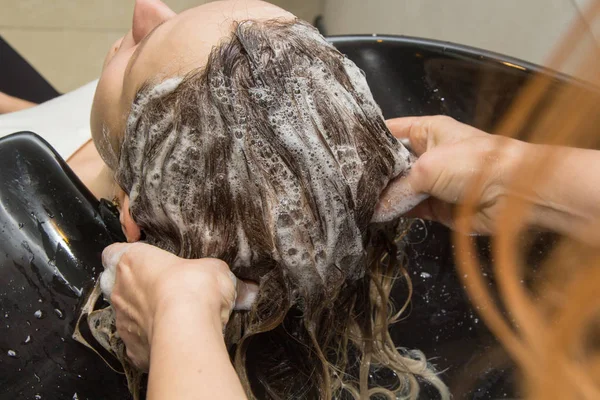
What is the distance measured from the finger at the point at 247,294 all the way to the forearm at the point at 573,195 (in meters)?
0.33

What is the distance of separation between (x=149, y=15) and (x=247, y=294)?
0.36m

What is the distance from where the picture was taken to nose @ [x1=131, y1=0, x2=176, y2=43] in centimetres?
66

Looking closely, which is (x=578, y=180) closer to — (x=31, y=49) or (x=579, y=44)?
(x=579, y=44)

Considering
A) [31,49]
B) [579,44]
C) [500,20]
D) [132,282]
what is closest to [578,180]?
[579,44]

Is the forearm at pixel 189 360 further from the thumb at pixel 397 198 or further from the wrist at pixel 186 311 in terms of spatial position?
the thumb at pixel 397 198

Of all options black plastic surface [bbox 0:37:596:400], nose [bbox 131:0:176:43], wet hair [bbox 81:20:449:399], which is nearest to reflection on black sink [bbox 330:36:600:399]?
black plastic surface [bbox 0:37:596:400]

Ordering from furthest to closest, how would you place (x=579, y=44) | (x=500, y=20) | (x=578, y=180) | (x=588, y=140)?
(x=500, y=20)
(x=578, y=180)
(x=588, y=140)
(x=579, y=44)

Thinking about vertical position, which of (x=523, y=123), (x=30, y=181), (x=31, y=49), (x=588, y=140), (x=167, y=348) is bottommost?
(x=31, y=49)

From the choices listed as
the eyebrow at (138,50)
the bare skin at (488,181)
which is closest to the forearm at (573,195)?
the bare skin at (488,181)

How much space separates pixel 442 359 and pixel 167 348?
0.54 meters

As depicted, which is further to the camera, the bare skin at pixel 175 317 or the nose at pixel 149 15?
the nose at pixel 149 15

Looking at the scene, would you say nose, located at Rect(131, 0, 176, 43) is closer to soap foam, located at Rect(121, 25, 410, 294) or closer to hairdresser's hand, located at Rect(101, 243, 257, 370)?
soap foam, located at Rect(121, 25, 410, 294)

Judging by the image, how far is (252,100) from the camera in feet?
1.83

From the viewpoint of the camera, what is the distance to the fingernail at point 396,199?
2.14 ft
